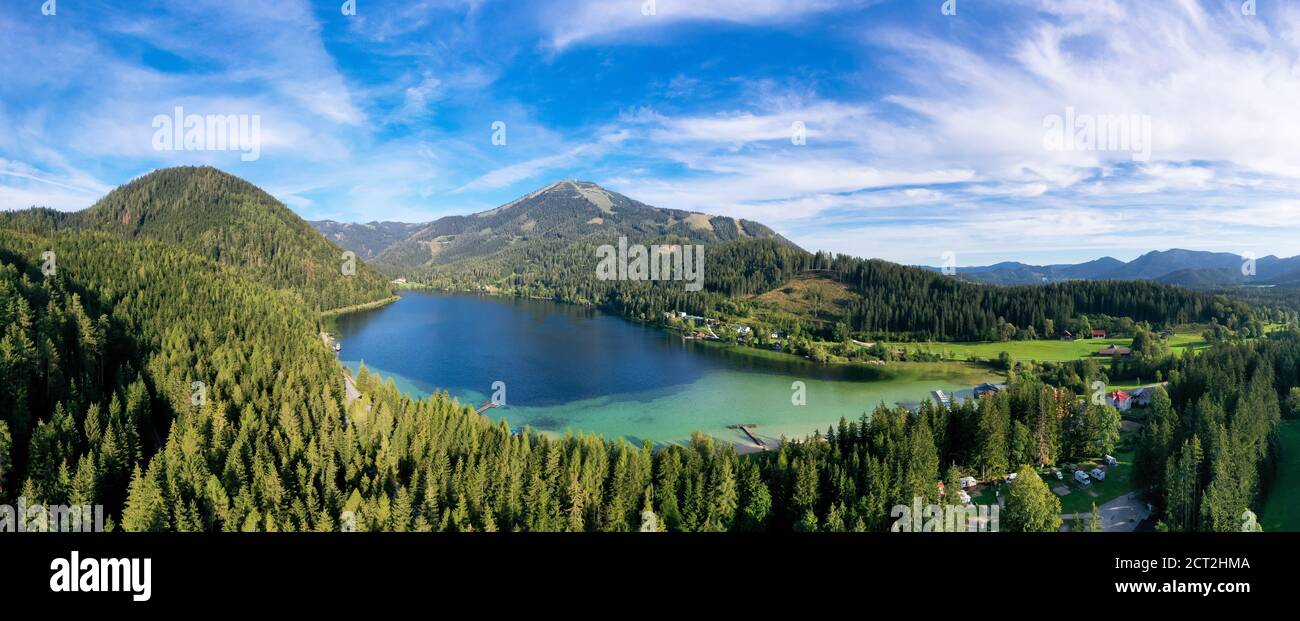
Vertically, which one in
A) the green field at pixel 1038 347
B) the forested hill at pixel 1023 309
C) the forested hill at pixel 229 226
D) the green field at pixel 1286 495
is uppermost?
the forested hill at pixel 229 226

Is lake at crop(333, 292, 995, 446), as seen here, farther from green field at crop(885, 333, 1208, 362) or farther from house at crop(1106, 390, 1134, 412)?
house at crop(1106, 390, 1134, 412)

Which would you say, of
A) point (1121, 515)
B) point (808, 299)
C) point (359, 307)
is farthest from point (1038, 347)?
point (359, 307)

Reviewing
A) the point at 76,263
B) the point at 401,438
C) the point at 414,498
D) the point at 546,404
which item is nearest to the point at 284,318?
the point at 76,263

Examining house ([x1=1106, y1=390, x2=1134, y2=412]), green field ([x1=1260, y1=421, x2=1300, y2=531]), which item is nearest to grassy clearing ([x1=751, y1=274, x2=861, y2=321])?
house ([x1=1106, y1=390, x2=1134, y2=412])

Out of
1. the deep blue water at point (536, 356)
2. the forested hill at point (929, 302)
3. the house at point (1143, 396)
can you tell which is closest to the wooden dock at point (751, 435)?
the deep blue water at point (536, 356)

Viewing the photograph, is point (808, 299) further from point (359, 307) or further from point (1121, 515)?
point (359, 307)

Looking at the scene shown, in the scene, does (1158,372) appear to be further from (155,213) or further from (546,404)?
(155,213)

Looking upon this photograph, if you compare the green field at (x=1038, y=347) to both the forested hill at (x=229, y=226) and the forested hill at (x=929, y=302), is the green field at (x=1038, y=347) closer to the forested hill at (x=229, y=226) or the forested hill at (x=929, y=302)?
the forested hill at (x=929, y=302)
